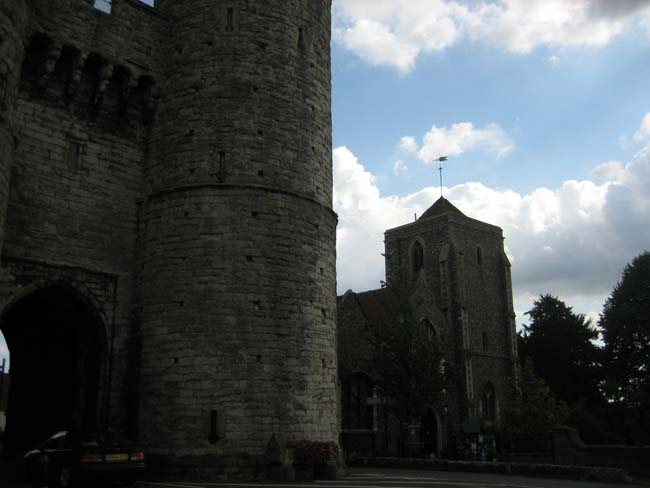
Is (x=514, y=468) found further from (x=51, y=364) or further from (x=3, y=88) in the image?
(x=3, y=88)

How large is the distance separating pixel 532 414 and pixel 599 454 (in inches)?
406

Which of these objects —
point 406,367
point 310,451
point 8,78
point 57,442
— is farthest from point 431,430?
point 8,78

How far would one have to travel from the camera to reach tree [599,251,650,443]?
118 ft

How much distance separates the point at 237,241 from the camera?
1595 cm

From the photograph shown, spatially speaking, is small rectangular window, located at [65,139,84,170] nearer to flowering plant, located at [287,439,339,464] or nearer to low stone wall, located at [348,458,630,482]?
flowering plant, located at [287,439,339,464]

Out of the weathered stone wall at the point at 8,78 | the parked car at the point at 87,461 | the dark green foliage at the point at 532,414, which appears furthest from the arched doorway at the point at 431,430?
the weathered stone wall at the point at 8,78

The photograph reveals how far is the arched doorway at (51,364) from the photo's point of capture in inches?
637

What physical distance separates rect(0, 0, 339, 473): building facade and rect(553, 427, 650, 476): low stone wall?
7341mm

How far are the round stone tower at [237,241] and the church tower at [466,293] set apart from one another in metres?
19.8

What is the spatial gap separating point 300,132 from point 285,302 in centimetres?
454

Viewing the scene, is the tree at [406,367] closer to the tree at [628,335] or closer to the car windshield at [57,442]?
the tree at [628,335]

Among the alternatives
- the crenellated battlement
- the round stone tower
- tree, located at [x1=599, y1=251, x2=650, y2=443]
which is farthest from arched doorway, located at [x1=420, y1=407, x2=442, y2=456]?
the crenellated battlement

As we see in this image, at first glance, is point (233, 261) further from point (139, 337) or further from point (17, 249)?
point (17, 249)

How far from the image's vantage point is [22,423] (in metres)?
18.2
